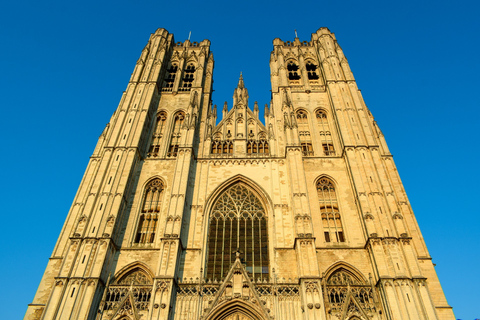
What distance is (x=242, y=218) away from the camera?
21.1m

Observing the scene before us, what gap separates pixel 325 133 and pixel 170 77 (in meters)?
14.7

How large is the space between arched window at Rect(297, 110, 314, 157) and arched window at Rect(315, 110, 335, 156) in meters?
0.88

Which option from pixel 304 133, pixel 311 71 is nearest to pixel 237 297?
pixel 304 133

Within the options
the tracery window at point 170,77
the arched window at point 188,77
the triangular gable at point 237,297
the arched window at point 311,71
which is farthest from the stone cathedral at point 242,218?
the arched window at point 311,71

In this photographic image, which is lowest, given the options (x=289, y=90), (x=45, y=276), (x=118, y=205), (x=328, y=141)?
(x=45, y=276)

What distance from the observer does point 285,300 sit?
55.0 ft

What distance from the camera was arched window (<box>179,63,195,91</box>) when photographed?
3009cm

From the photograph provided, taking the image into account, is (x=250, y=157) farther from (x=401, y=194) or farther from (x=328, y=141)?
(x=401, y=194)

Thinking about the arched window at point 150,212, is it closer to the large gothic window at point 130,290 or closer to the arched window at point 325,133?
the large gothic window at point 130,290

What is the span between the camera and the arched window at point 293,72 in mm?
30556

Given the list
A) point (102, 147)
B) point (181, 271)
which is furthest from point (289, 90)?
point (181, 271)

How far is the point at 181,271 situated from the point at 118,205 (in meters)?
5.23

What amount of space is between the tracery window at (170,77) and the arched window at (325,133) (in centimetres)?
1255

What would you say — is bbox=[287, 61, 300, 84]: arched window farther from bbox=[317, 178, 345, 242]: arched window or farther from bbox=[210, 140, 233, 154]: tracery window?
bbox=[317, 178, 345, 242]: arched window
